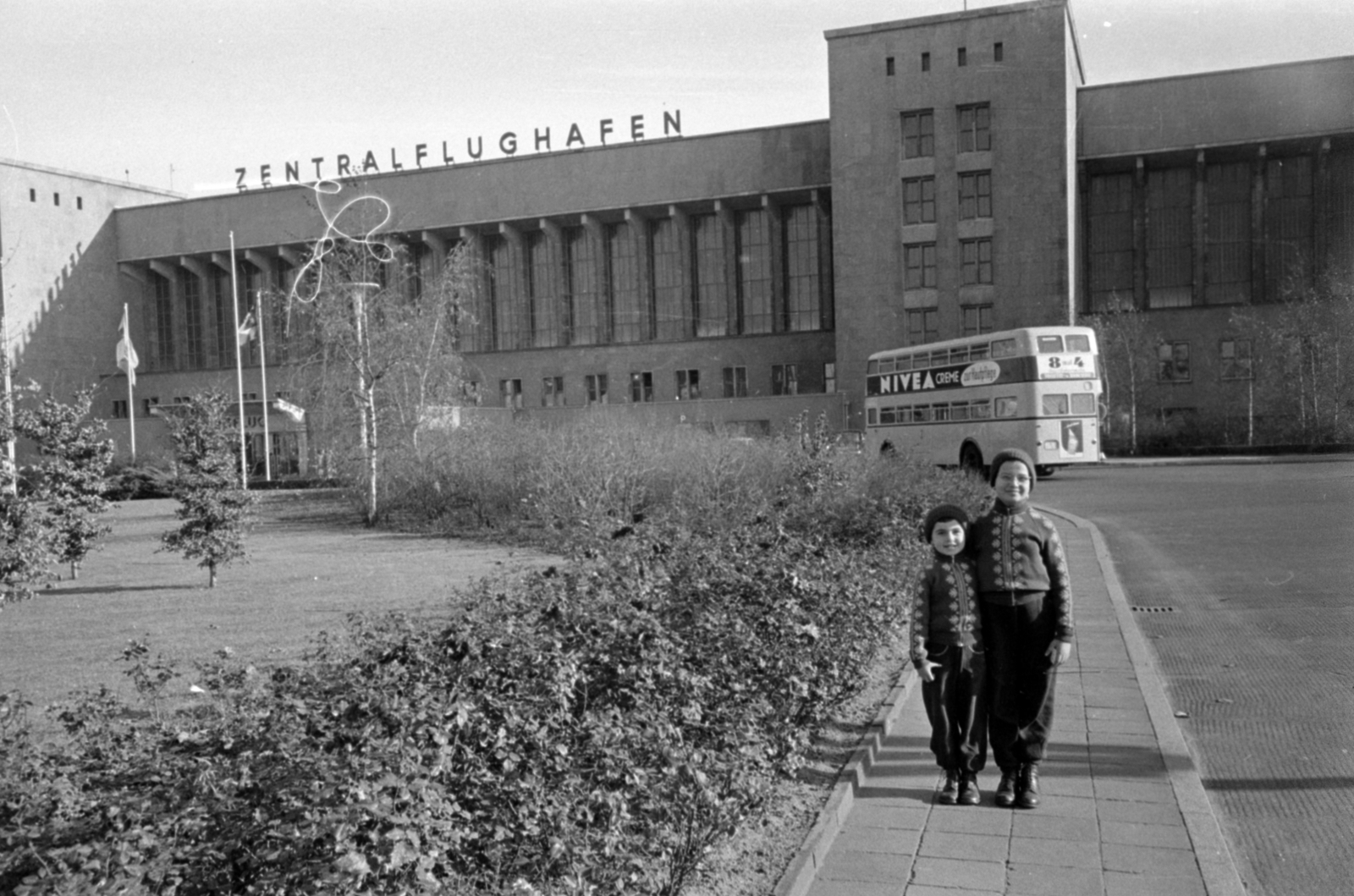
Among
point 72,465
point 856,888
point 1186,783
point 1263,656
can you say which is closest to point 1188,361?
point 1263,656

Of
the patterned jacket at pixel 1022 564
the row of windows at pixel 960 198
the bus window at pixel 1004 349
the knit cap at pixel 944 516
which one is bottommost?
the patterned jacket at pixel 1022 564

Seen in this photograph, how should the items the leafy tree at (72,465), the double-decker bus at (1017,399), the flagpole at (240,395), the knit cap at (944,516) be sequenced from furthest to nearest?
the flagpole at (240,395)
the double-decker bus at (1017,399)
the leafy tree at (72,465)
the knit cap at (944,516)

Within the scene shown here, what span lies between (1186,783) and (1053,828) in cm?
104

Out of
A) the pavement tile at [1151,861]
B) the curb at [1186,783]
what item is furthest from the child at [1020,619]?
the curb at [1186,783]

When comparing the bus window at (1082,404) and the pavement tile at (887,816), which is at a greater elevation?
the bus window at (1082,404)

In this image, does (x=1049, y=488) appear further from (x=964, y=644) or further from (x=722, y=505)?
(x=964, y=644)

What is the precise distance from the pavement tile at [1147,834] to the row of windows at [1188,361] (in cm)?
5621

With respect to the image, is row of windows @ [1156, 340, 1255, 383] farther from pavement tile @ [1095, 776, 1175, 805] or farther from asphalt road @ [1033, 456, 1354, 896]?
pavement tile @ [1095, 776, 1175, 805]

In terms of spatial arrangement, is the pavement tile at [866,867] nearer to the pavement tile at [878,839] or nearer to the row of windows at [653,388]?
the pavement tile at [878,839]

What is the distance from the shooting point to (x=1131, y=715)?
A: 7.15m

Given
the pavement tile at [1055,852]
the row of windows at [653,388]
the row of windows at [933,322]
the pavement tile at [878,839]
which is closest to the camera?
the pavement tile at [1055,852]

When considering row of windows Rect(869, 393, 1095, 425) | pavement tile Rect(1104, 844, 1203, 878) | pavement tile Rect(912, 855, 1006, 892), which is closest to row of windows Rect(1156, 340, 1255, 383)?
row of windows Rect(869, 393, 1095, 425)

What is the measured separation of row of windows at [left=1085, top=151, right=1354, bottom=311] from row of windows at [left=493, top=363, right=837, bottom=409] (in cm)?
1662

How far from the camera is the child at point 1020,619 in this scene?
5496mm
